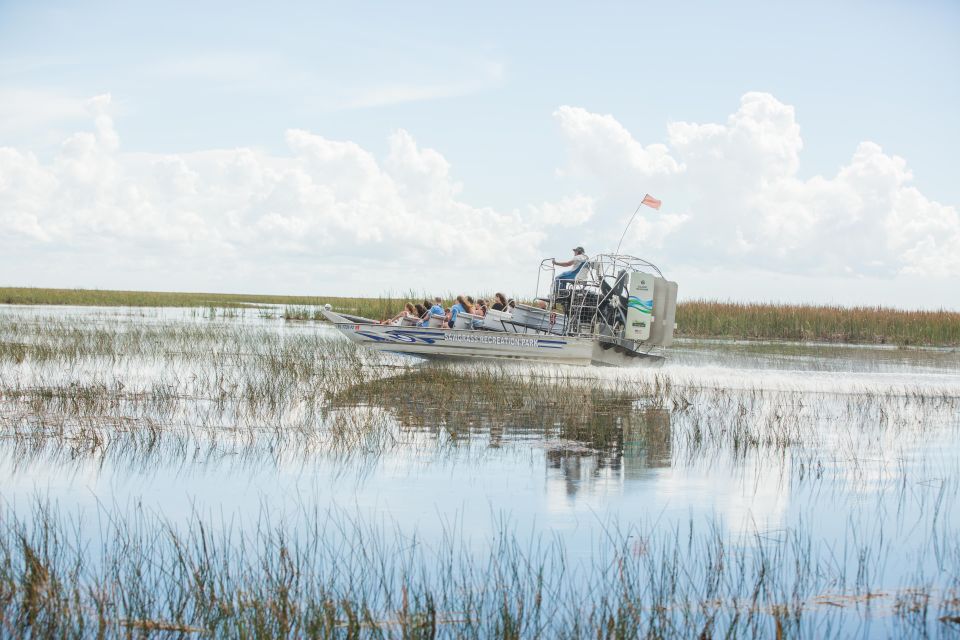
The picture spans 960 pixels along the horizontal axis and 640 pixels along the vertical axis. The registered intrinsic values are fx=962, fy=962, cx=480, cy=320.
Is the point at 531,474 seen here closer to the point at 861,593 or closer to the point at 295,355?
the point at 861,593

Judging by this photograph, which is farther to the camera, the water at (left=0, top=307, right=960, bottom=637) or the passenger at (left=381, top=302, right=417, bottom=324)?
the passenger at (left=381, top=302, right=417, bottom=324)

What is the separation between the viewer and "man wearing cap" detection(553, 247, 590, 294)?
19125 mm

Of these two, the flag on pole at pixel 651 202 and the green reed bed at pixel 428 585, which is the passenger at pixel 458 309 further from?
the green reed bed at pixel 428 585

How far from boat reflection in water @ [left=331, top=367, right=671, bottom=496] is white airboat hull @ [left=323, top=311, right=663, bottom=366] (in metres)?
1.68

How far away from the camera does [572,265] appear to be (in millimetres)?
19219

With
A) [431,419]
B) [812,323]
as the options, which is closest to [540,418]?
[431,419]

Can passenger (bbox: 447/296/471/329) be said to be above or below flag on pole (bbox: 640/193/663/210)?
below

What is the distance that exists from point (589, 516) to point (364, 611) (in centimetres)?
295

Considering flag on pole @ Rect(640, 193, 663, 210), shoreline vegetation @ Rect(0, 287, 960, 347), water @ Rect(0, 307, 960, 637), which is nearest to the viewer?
water @ Rect(0, 307, 960, 637)

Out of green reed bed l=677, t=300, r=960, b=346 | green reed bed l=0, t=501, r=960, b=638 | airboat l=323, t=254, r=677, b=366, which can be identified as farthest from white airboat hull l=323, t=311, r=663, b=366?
green reed bed l=677, t=300, r=960, b=346

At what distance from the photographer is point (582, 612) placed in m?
5.22

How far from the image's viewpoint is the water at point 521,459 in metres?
6.93

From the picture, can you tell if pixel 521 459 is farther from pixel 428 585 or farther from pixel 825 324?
pixel 825 324

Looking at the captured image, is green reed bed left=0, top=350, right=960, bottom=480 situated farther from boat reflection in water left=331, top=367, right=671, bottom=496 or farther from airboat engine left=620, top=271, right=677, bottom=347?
airboat engine left=620, top=271, right=677, bottom=347
